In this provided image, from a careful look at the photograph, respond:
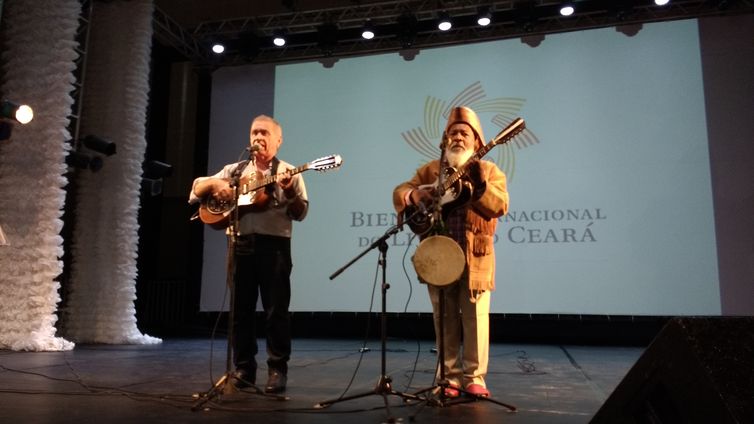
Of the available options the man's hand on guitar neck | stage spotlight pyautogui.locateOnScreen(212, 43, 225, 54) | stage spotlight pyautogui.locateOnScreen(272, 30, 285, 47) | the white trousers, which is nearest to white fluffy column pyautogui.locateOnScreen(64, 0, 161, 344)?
stage spotlight pyautogui.locateOnScreen(212, 43, 225, 54)

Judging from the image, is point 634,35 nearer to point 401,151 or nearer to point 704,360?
point 401,151

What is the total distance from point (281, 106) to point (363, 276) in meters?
2.74

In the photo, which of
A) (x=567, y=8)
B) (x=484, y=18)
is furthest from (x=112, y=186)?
(x=567, y=8)

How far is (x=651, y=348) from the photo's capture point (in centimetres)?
157

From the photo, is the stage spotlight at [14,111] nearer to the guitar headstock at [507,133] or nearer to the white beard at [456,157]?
the white beard at [456,157]

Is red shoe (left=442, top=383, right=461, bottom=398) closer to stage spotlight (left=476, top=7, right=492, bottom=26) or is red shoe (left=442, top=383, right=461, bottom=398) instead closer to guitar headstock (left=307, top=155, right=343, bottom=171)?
guitar headstock (left=307, top=155, right=343, bottom=171)

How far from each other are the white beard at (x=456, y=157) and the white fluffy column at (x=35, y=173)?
15.7ft

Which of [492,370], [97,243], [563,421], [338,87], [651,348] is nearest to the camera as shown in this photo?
[651,348]

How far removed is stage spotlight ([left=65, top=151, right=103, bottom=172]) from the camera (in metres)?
6.73

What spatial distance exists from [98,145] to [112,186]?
0.66 meters

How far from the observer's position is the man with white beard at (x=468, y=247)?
298cm

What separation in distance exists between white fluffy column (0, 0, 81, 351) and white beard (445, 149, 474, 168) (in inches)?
189

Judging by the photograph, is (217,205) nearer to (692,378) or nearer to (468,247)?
(468,247)

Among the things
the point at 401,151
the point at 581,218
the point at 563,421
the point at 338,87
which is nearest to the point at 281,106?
the point at 338,87
